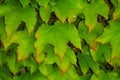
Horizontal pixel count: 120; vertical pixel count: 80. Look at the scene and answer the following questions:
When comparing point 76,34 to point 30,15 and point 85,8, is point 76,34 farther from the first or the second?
point 30,15

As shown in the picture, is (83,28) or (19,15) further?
(83,28)

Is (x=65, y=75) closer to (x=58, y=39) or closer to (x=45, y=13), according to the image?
(x=58, y=39)

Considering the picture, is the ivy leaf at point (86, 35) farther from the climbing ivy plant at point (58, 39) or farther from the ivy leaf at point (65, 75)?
the ivy leaf at point (65, 75)

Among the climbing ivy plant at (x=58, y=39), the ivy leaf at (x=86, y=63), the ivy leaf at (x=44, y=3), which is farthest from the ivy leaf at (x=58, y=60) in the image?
the ivy leaf at (x=44, y=3)

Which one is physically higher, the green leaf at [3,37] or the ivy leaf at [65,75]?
the green leaf at [3,37]

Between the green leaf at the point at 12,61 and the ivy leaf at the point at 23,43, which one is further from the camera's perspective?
the green leaf at the point at 12,61

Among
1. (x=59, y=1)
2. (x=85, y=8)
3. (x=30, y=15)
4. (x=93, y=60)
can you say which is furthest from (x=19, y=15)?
(x=93, y=60)
